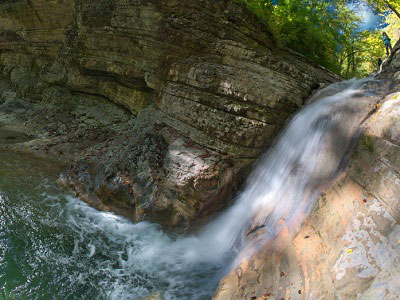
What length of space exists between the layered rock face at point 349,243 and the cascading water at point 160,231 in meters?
0.35

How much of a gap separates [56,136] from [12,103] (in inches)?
198

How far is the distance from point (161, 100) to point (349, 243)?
22.7ft

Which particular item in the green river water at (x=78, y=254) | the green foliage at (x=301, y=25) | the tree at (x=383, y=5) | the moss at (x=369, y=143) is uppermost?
the tree at (x=383, y=5)

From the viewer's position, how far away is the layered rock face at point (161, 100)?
7.31m

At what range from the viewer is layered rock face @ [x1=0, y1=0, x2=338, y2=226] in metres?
7.31

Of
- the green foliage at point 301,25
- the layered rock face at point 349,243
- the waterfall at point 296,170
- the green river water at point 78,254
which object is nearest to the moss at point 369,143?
the layered rock face at point 349,243

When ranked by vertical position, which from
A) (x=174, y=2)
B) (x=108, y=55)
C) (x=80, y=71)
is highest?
(x=174, y=2)

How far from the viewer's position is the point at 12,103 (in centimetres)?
1380

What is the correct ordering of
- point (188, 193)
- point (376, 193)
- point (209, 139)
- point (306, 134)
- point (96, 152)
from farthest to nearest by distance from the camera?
point (96, 152)
point (209, 139)
point (188, 193)
point (306, 134)
point (376, 193)

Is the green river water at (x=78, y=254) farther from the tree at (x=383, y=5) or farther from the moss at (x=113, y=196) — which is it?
the tree at (x=383, y=5)

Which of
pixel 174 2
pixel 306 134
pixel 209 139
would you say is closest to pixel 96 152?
pixel 209 139

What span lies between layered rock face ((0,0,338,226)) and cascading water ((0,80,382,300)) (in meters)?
0.59

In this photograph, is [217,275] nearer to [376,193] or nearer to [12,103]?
[376,193]

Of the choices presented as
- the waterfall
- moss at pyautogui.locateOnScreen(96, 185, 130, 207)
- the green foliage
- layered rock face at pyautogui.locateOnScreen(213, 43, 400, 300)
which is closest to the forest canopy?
the green foliage
